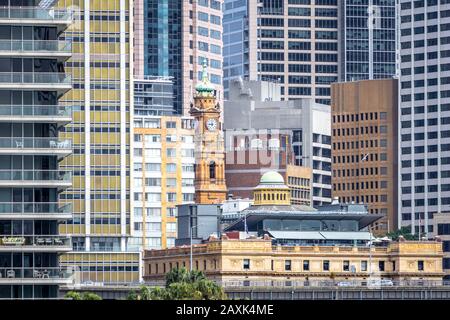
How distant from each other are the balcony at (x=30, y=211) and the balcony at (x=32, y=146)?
3.07m

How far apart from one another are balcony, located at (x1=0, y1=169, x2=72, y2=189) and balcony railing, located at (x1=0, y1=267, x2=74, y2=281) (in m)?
5.21

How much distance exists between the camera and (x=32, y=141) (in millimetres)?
111500

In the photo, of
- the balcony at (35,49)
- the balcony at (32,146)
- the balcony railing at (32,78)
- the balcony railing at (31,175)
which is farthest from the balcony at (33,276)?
the balcony at (35,49)

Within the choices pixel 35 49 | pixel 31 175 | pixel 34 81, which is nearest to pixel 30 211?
pixel 31 175

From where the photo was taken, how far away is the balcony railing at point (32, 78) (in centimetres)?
11112

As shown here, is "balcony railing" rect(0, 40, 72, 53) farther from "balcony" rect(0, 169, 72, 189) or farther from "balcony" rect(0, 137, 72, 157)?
"balcony" rect(0, 169, 72, 189)

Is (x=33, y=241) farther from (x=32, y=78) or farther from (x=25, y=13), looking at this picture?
(x=25, y=13)

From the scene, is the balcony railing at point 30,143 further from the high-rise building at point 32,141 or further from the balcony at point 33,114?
the balcony at point 33,114

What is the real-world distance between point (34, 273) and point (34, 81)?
11.8 m

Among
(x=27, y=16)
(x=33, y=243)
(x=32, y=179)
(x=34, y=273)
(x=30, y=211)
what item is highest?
(x=27, y=16)

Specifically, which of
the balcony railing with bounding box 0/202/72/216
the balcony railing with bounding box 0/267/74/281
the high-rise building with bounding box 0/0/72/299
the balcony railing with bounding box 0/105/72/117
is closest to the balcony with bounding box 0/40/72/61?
the high-rise building with bounding box 0/0/72/299

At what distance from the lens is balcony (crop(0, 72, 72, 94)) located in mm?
110812
